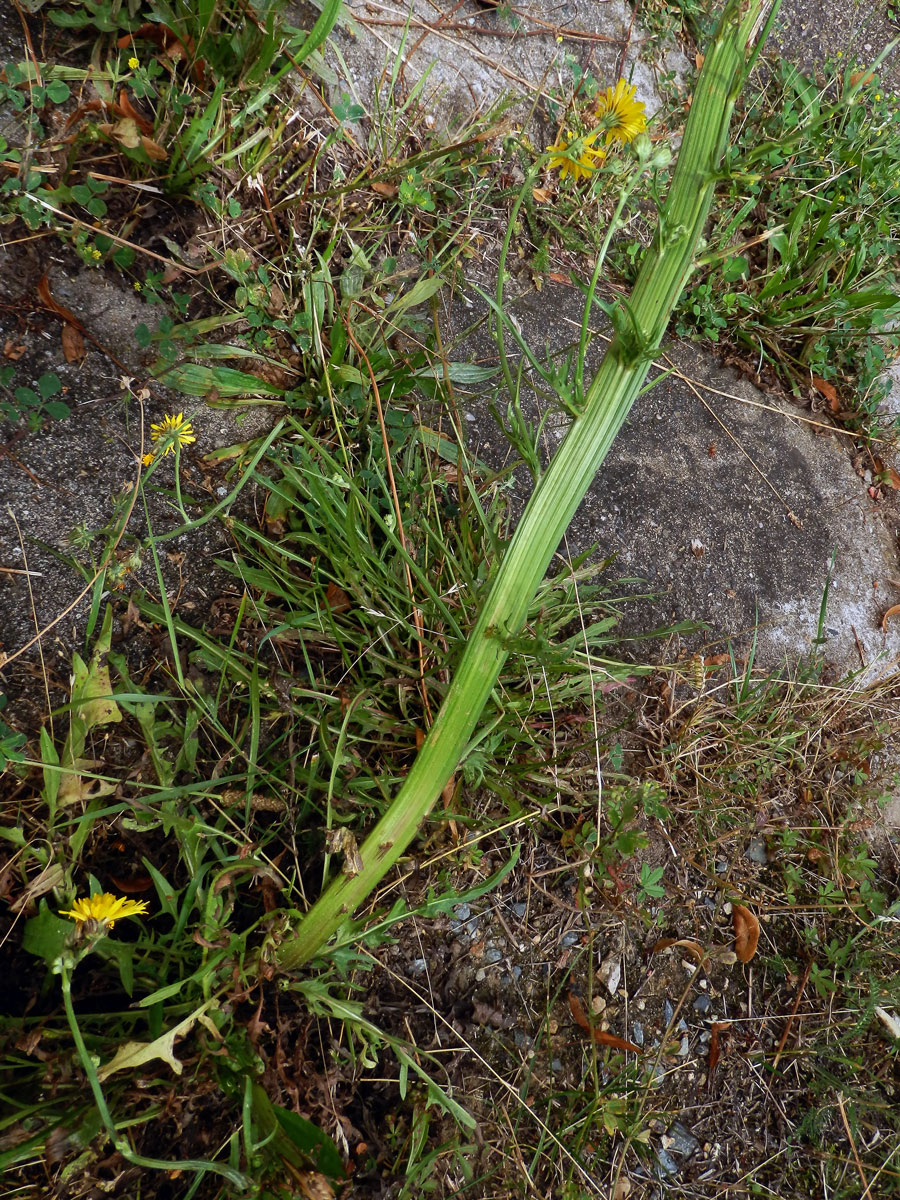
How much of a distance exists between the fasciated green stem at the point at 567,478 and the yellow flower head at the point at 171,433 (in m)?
0.60

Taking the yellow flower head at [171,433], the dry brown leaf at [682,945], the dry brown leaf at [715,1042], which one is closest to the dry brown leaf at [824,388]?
the dry brown leaf at [682,945]

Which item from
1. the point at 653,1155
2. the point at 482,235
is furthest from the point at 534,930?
the point at 482,235

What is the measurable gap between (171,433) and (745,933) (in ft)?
5.62

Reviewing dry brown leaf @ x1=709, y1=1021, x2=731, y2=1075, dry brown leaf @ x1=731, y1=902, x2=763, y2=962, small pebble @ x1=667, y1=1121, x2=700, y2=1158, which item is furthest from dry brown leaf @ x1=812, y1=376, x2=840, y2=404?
small pebble @ x1=667, y1=1121, x2=700, y2=1158

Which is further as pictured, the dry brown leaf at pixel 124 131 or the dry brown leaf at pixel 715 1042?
the dry brown leaf at pixel 715 1042

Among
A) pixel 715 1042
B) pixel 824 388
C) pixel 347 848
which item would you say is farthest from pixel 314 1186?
pixel 824 388

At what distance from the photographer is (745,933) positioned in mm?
1801

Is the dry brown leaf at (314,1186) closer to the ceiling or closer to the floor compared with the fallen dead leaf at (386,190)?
closer to the floor

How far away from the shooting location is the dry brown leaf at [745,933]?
1790 mm

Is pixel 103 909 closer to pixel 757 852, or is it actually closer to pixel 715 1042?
pixel 715 1042

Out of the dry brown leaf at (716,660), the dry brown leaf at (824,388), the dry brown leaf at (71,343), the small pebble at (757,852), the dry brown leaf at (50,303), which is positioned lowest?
the small pebble at (757,852)

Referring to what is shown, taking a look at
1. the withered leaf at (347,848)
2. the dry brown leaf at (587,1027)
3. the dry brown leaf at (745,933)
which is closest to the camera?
the withered leaf at (347,848)

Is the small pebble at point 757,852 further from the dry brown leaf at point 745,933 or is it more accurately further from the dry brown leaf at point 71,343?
the dry brown leaf at point 71,343

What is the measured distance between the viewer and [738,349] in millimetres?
2305
